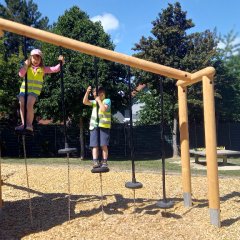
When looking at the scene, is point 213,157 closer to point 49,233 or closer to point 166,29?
point 49,233

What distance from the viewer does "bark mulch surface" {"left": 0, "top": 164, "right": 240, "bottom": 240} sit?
4.62m

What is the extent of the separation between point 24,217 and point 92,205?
1.02 metres

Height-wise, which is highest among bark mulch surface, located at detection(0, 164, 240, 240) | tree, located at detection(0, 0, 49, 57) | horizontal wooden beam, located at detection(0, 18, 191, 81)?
tree, located at detection(0, 0, 49, 57)

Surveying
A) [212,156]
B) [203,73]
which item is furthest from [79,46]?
[212,156]

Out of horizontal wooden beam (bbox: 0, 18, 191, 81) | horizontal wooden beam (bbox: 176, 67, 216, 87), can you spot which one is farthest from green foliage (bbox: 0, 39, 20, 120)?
horizontal wooden beam (bbox: 176, 67, 216, 87)

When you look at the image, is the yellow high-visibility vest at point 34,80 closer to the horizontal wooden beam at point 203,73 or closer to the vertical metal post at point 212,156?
the horizontal wooden beam at point 203,73

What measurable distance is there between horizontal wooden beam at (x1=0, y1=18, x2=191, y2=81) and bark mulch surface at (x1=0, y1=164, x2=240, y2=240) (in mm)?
1891

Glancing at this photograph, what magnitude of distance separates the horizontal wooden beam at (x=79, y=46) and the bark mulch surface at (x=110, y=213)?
A: 6.20 feet

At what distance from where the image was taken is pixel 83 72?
54.6ft

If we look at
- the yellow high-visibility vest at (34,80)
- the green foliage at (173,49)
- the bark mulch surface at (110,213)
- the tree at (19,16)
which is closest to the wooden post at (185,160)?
the bark mulch surface at (110,213)

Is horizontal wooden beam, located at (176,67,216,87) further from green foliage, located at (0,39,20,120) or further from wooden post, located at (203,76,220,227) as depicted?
green foliage, located at (0,39,20,120)

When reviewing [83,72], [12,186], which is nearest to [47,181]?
[12,186]

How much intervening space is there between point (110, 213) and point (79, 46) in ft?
7.44

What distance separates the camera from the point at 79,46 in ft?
15.8
